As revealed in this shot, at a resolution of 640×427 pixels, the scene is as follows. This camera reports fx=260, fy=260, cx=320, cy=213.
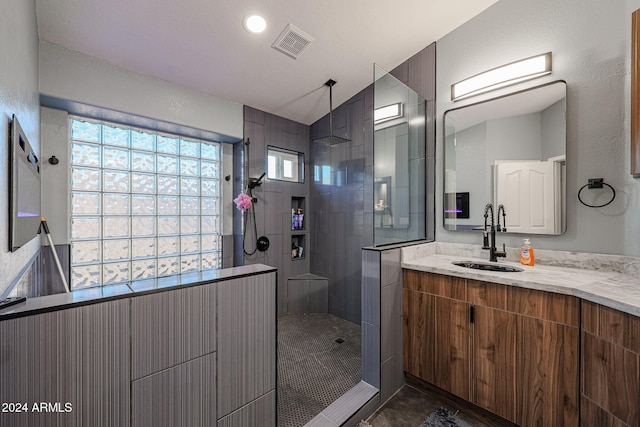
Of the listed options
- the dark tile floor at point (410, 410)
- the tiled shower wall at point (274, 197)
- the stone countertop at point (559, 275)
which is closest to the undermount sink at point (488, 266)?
the stone countertop at point (559, 275)

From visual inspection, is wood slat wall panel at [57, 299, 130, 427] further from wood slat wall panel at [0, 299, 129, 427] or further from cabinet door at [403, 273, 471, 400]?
cabinet door at [403, 273, 471, 400]

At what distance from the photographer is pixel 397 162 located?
2178mm

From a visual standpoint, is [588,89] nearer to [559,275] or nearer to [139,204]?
[559,275]

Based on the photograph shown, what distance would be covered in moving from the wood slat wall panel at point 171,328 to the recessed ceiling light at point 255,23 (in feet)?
5.85

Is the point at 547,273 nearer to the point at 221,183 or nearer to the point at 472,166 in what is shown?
the point at 472,166

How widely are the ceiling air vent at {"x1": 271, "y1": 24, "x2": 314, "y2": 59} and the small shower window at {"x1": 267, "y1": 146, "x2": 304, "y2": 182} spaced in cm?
118

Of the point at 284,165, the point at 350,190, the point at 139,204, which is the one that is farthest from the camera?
the point at 284,165

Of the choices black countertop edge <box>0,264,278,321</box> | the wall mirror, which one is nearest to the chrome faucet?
the wall mirror

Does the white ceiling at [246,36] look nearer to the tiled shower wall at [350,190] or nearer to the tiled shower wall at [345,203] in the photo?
the tiled shower wall at [350,190]

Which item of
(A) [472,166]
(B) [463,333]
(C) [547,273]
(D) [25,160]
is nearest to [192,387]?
(D) [25,160]

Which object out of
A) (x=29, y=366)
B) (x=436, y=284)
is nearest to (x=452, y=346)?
(x=436, y=284)

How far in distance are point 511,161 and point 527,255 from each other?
71 centimetres

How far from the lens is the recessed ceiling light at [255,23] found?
1.79m

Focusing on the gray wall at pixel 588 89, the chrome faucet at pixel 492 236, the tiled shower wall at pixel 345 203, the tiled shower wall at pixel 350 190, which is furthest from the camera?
the tiled shower wall at pixel 345 203
